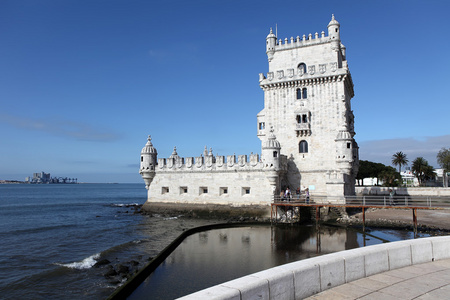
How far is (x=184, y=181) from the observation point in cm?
3284

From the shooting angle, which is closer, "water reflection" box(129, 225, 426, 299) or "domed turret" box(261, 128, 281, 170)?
"water reflection" box(129, 225, 426, 299)

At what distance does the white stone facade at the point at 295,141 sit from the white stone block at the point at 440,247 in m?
19.7

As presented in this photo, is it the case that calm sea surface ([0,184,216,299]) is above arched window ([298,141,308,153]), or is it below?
below

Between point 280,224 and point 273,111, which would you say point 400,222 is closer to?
point 280,224

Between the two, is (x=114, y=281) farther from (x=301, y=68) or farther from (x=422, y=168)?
(x=422, y=168)

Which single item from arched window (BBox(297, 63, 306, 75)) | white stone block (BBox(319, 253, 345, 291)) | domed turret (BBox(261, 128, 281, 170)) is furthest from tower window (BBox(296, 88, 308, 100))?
white stone block (BBox(319, 253, 345, 291))

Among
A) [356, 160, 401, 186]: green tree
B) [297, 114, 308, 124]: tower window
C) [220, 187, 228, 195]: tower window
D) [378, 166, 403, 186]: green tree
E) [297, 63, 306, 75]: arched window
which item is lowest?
[220, 187, 228, 195]: tower window

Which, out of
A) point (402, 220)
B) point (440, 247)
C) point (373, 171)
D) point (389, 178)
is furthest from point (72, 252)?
point (373, 171)

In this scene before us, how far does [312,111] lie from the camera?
3000 cm

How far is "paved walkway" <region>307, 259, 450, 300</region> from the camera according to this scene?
5.58 meters

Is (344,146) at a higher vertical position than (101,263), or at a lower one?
higher

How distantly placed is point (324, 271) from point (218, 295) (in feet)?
7.90

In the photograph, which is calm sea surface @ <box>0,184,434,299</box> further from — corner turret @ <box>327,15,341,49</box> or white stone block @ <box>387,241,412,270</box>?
corner turret @ <box>327,15,341,49</box>

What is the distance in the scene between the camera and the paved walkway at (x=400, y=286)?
558cm
